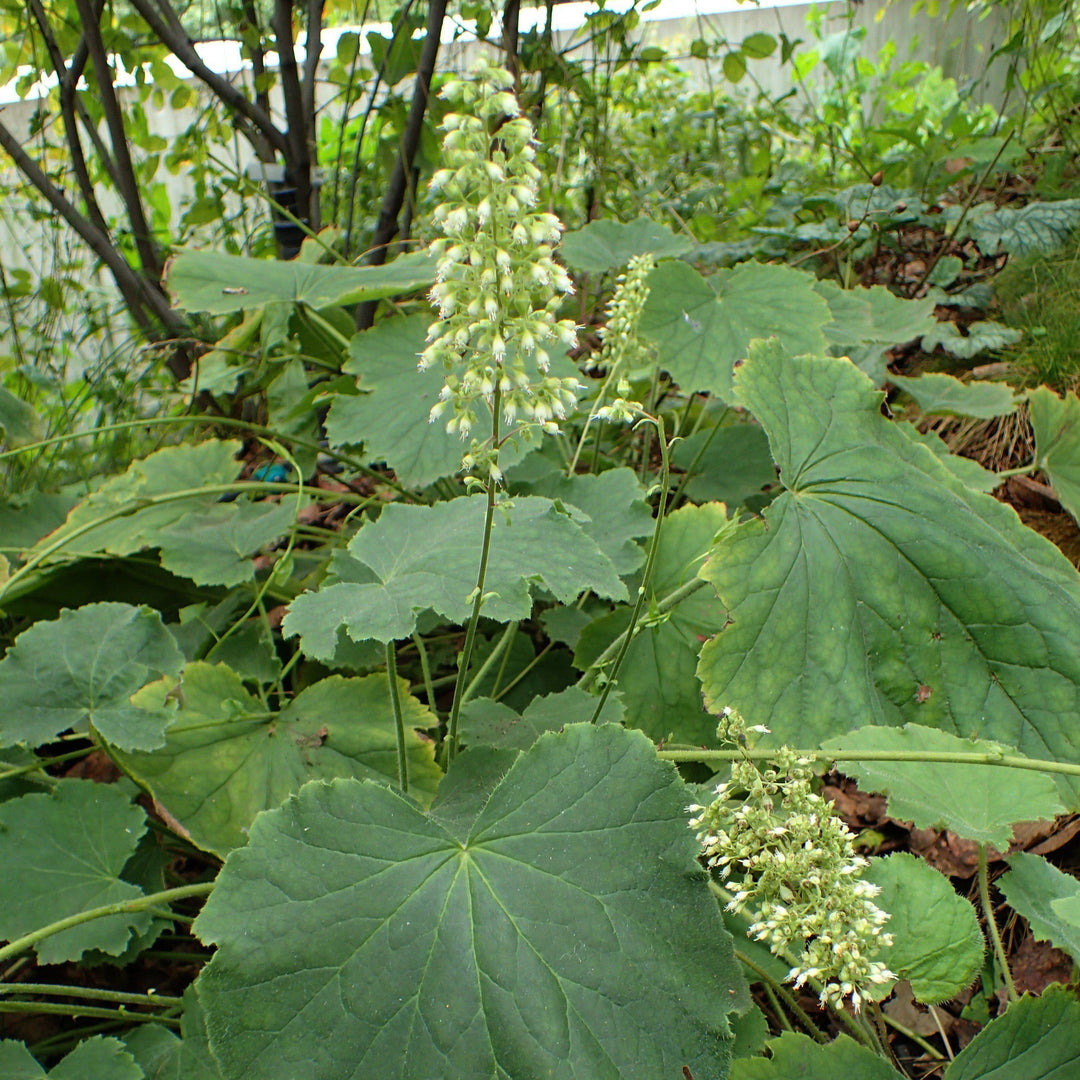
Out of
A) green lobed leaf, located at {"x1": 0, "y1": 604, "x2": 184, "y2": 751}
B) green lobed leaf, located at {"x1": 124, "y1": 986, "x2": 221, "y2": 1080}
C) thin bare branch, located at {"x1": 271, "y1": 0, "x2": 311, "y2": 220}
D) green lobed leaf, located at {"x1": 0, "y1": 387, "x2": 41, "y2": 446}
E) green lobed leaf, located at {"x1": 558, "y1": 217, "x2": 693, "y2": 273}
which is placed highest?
thin bare branch, located at {"x1": 271, "y1": 0, "x2": 311, "y2": 220}

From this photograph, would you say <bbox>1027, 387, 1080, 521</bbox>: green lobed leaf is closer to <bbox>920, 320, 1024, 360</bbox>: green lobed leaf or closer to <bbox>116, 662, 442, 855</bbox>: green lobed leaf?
<bbox>920, 320, 1024, 360</bbox>: green lobed leaf

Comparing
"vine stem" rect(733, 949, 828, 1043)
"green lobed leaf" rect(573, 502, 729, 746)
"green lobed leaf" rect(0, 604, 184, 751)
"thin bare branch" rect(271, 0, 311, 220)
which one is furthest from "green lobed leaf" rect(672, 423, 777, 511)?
"thin bare branch" rect(271, 0, 311, 220)

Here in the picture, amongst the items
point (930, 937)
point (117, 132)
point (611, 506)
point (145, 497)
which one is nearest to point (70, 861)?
point (145, 497)

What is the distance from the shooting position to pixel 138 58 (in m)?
2.92

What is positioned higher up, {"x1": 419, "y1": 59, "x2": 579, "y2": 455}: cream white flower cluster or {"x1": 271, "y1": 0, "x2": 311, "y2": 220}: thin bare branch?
{"x1": 271, "y1": 0, "x2": 311, "y2": 220}: thin bare branch

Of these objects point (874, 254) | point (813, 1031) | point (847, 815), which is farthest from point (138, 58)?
point (813, 1031)

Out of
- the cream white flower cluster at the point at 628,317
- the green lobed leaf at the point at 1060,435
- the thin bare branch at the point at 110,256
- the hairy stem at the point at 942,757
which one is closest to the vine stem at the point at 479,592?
the hairy stem at the point at 942,757

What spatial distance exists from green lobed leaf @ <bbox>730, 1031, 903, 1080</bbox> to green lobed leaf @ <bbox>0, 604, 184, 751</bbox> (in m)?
0.88

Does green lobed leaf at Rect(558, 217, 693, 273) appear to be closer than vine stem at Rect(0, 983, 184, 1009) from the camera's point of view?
No

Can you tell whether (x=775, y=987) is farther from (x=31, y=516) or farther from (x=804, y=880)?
(x=31, y=516)

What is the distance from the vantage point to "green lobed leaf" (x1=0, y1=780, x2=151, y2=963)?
3.92ft

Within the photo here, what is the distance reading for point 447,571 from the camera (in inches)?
47.4

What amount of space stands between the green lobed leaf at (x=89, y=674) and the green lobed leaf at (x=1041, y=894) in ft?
3.86

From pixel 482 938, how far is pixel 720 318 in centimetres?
143
